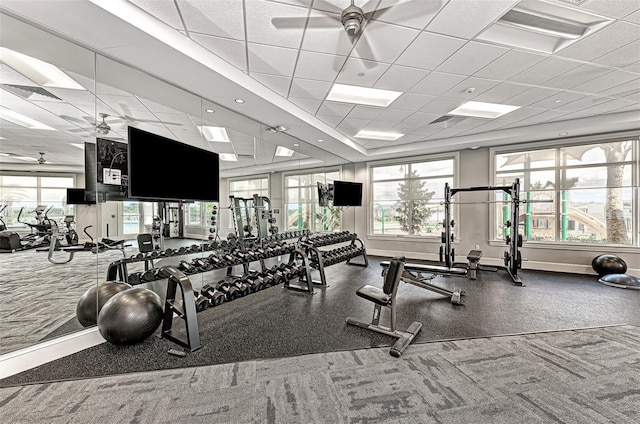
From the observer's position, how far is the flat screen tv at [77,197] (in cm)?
246

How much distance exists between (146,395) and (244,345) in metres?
0.80

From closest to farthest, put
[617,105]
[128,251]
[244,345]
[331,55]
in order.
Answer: [244,345]
[331,55]
[128,251]
[617,105]

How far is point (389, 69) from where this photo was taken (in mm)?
2947

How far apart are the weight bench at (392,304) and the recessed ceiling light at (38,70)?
351cm

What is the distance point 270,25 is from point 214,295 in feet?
8.15

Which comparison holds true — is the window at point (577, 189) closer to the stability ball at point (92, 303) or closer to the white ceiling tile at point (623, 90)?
Answer: the white ceiling tile at point (623, 90)

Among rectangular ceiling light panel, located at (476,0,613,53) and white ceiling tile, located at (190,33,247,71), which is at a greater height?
rectangular ceiling light panel, located at (476,0,613,53)

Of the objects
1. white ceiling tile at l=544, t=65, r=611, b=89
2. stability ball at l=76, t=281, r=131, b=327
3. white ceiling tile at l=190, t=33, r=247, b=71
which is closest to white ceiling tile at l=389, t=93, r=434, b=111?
white ceiling tile at l=544, t=65, r=611, b=89

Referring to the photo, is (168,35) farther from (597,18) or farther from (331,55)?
(597,18)

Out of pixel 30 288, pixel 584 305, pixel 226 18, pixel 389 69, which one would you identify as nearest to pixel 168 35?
pixel 226 18

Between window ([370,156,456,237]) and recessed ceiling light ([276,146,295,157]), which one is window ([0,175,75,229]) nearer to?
recessed ceiling light ([276,146,295,157])

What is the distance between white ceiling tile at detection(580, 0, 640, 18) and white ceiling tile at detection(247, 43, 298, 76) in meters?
2.35

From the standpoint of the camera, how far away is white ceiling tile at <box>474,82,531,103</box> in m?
3.36

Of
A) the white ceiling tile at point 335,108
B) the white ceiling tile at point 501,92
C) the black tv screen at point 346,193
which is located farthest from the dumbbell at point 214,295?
the white ceiling tile at point 501,92
